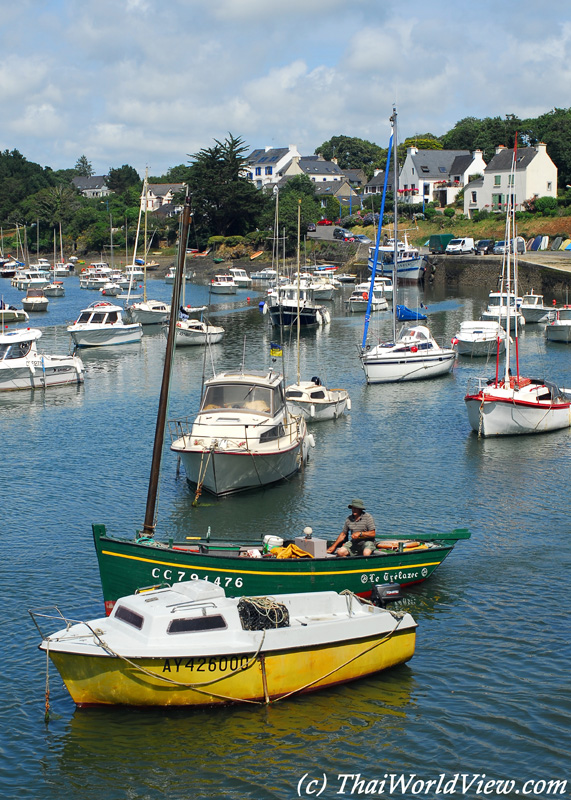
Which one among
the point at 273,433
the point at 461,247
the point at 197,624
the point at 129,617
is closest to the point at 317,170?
the point at 461,247

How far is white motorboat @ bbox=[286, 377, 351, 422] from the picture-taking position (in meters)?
42.8

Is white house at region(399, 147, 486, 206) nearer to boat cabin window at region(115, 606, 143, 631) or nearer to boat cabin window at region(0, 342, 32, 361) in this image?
boat cabin window at region(0, 342, 32, 361)

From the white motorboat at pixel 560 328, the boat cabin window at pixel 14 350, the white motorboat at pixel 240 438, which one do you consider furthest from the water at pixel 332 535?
the white motorboat at pixel 560 328

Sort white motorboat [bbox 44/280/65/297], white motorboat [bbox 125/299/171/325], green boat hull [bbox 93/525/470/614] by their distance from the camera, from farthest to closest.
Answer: white motorboat [bbox 44/280/65/297]
white motorboat [bbox 125/299/171/325]
green boat hull [bbox 93/525/470/614]

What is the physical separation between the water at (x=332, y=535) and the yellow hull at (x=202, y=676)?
0.41 m

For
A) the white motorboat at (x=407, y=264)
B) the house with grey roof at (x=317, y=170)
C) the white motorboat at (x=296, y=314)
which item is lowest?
the white motorboat at (x=296, y=314)

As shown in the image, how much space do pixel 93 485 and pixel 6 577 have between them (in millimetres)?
9046

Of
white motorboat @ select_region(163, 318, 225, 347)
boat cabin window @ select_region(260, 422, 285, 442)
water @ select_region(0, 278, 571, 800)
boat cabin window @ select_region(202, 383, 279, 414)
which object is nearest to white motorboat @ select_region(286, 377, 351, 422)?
water @ select_region(0, 278, 571, 800)

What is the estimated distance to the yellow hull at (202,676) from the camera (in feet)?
53.8

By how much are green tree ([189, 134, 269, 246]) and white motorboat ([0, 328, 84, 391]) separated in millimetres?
97084

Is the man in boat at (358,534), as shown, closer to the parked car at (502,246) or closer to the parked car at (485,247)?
the parked car at (502,246)

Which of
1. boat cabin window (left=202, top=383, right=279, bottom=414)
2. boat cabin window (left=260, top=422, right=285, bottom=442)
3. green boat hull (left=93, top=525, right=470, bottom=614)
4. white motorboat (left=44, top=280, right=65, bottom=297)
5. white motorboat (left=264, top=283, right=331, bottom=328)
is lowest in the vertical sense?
green boat hull (left=93, top=525, right=470, bottom=614)

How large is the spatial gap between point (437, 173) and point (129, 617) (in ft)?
449

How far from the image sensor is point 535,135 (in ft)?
475
